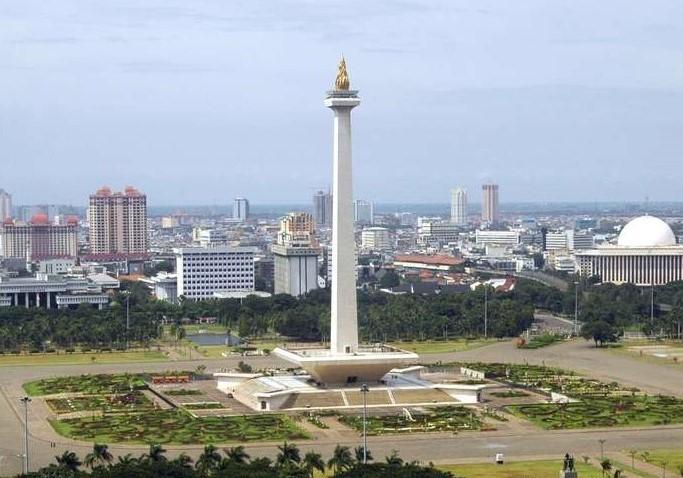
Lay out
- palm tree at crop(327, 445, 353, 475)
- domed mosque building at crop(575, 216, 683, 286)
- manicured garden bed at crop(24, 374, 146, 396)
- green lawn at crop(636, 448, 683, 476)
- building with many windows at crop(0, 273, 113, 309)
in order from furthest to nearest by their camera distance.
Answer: domed mosque building at crop(575, 216, 683, 286), building with many windows at crop(0, 273, 113, 309), manicured garden bed at crop(24, 374, 146, 396), green lawn at crop(636, 448, 683, 476), palm tree at crop(327, 445, 353, 475)

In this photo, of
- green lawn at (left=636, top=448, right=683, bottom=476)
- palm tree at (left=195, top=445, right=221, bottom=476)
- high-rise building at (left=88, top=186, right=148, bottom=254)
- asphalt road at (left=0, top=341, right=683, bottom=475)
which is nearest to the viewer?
palm tree at (left=195, top=445, right=221, bottom=476)

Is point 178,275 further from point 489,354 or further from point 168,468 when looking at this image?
point 168,468

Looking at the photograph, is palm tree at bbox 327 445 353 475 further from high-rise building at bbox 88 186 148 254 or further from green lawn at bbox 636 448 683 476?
high-rise building at bbox 88 186 148 254

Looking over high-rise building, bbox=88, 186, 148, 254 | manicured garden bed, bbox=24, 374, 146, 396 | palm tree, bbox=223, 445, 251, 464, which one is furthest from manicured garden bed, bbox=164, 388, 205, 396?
high-rise building, bbox=88, 186, 148, 254

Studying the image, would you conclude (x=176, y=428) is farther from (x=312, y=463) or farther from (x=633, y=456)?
(x=633, y=456)

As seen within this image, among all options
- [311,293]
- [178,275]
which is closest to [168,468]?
[311,293]

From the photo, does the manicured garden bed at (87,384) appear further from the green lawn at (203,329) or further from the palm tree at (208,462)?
the green lawn at (203,329)

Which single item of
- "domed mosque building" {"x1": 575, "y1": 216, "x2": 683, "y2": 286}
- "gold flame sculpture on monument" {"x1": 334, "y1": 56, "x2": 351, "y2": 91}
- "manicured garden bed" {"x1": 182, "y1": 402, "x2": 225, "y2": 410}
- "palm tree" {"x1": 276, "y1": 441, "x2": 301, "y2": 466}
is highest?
"gold flame sculpture on monument" {"x1": 334, "y1": 56, "x2": 351, "y2": 91}

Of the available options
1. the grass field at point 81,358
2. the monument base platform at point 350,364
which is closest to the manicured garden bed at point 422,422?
the monument base platform at point 350,364
